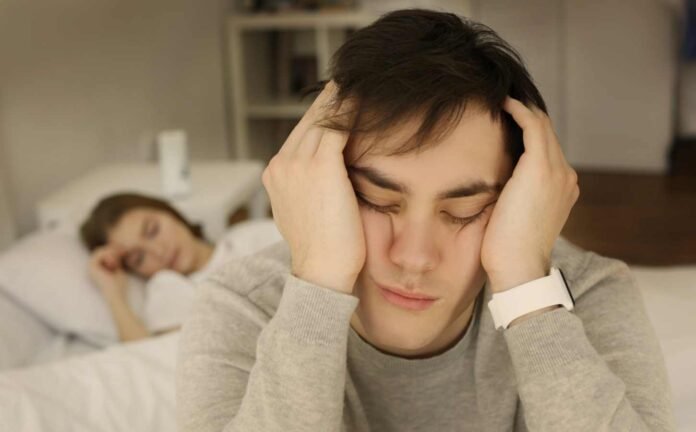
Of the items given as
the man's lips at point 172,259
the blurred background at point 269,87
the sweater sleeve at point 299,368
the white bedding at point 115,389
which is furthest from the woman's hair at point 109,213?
the sweater sleeve at point 299,368

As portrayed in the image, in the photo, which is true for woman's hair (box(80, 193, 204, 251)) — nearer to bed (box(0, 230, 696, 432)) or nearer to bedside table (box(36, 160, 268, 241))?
bedside table (box(36, 160, 268, 241))

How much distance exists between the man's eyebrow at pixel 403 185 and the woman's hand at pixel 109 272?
3.81 feet

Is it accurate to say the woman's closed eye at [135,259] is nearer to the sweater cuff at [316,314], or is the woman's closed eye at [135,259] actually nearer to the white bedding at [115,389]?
the white bedding at [115,389]

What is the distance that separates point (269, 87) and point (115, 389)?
2.66 metres

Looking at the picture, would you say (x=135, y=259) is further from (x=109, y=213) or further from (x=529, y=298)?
(x=529, y=298)

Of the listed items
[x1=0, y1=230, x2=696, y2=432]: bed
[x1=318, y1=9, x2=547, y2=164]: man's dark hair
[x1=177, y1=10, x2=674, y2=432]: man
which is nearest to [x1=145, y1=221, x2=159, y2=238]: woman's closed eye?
[x1=0, y1=230, x2=696, y2=432]: bed

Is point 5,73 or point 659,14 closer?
point 5,73

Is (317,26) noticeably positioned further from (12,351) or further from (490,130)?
(490,130)

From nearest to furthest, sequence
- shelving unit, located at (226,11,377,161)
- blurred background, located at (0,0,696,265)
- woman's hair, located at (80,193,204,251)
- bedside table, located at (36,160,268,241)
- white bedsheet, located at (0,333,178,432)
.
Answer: white bedsheet, located at (0,333,178,432) < woman's hair, located at (80,193,204,251) < bedside table, located at (36,160,268,241) < blurred background, located at (0,0,696,265) < shelving unit, located at (226,11,377,161)

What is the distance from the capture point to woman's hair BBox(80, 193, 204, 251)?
2.07 m

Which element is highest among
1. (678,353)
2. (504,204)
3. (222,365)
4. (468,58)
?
(468,58)

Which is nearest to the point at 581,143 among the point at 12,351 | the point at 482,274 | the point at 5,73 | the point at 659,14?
the point at 659,14

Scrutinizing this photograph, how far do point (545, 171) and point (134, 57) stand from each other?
2226 mm

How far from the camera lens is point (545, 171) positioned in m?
0.92
